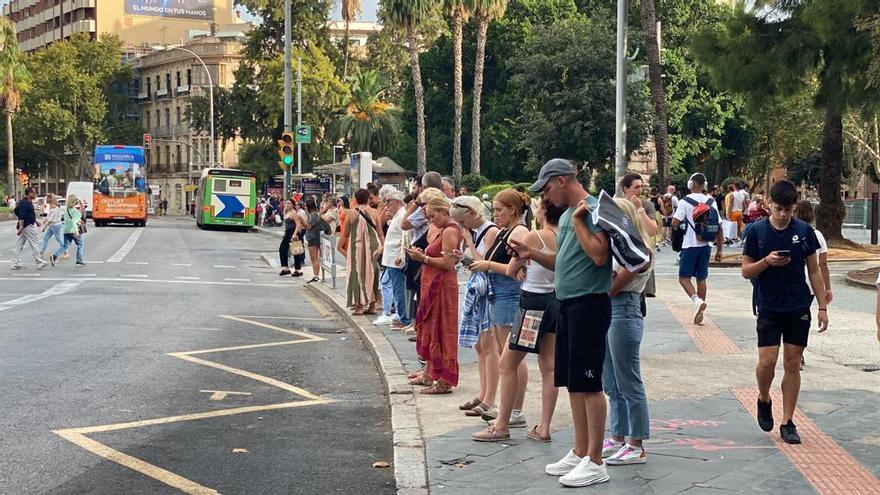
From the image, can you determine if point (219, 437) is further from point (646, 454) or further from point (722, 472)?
point (722, 472)

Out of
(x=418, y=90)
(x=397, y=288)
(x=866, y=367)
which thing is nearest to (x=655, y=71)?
(x=397, y=288)

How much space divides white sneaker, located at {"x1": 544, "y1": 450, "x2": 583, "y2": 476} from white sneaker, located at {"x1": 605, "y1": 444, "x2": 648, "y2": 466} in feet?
1.05

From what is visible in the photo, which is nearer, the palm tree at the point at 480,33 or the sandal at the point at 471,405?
the sandal at the point at 471,405

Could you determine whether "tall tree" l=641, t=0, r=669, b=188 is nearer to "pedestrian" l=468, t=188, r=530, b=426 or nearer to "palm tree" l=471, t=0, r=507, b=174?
"palm tree" l=471, t=0, r=507, b=174

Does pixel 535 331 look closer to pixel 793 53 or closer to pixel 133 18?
pixel 793 53

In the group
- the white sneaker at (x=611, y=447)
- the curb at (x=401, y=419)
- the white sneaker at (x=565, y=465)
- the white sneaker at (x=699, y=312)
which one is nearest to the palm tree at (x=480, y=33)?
the curb at (x=401, y=419)

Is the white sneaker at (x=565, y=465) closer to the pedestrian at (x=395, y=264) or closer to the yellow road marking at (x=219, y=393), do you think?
the yellow road marking at (x=219, y=393)

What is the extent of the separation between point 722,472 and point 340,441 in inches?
103

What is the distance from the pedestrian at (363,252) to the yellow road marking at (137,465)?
8.05 meters

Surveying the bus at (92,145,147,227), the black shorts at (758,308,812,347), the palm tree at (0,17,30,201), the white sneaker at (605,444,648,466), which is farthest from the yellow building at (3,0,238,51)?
the white sneaker at (605,444,648,466)

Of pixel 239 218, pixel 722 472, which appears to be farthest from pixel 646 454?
pixel 239 218

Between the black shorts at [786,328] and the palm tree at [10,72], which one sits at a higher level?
the palm tree at [10,72]

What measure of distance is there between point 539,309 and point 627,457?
3.51ft

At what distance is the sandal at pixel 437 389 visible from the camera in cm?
920
